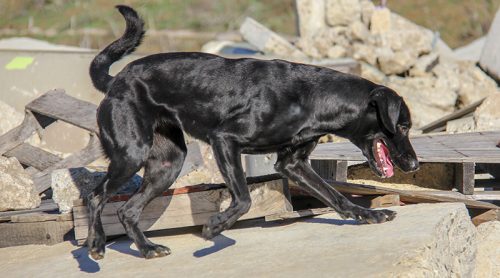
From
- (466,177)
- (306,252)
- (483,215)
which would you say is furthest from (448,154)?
(306,252)

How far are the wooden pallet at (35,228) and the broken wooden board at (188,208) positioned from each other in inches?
12.4

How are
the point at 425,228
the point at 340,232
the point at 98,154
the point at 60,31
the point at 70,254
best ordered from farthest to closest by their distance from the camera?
the point at 60,31
the point at 98,154
the point at 70,254
the point at 340,232
the point at 425,228

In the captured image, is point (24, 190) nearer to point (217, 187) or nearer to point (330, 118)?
point (217, 187)

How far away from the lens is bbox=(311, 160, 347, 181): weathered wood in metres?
8.22

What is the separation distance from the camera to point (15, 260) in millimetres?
6965

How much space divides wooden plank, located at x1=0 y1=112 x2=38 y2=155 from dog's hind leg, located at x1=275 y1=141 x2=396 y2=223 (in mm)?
3326

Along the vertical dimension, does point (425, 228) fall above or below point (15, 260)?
above

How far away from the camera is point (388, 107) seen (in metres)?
6.32

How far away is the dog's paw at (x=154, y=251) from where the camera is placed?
6.33 meters

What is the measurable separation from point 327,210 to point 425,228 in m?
1.35

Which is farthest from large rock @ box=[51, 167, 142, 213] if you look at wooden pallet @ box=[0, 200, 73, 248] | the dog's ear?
the dog's ear

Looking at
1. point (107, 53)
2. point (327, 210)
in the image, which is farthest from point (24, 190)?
point (327, 210)

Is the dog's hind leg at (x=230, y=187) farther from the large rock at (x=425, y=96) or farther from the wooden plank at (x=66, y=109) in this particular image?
the large rock at (x=425, y=96)

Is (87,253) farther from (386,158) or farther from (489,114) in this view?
(489,114)
